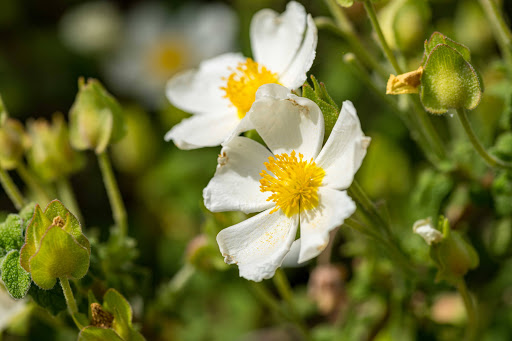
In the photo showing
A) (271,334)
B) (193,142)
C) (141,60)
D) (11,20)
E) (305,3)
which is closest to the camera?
(193,142)

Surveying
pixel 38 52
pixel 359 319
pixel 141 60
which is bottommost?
pixel 359 319

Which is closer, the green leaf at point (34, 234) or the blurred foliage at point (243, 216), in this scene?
the green leaf at point (34, 234)

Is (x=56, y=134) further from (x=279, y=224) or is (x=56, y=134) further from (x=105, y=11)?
(x=105, y=11)

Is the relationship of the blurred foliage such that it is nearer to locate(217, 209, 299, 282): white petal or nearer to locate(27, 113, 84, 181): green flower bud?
locate(27, 113, 84, 181): green flower bud

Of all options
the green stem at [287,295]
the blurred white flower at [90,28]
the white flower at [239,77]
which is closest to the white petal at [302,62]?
the white flower at [239,77]

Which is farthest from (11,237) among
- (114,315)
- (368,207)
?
(368,207)

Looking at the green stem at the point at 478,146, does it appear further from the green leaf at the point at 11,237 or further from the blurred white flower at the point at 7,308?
the blurred white flower at the point at 7,308

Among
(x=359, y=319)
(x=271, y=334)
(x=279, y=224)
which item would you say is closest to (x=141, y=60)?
(x=271, y=334)
